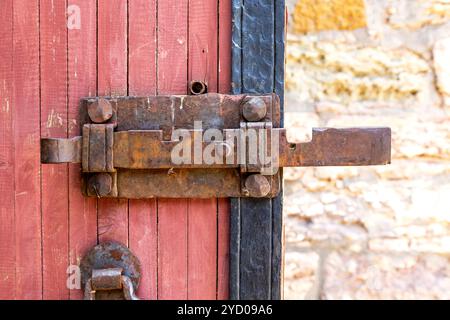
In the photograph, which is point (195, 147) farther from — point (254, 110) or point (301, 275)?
point (301, 275)

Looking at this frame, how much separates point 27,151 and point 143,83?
244mm

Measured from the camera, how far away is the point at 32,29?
807 millimetres

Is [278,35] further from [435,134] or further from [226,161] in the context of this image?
[435,134]

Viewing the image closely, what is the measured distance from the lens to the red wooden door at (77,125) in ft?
2.65

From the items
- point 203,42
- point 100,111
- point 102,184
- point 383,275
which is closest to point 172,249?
point 102,184

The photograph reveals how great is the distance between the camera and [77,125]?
808mm

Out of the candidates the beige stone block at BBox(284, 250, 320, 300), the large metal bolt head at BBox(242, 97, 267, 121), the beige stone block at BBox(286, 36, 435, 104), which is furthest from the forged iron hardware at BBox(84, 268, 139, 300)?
the beige stone block at BBox(286, 36, 435, 104)

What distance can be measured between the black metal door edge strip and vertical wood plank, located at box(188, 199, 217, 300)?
4 cm

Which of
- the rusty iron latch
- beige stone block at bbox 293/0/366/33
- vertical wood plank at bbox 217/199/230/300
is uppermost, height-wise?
beige stone block at bbox 293/0/366/33

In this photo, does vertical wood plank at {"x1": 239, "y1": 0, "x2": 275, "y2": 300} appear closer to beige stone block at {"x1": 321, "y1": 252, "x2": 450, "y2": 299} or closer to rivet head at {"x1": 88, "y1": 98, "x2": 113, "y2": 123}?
rivet head at {"x1": 88, "y1": 98, "x2": 113, "y2": 123}

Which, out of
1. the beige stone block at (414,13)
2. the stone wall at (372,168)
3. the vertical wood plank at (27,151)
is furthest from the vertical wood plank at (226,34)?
the beige stone block at (414,13)

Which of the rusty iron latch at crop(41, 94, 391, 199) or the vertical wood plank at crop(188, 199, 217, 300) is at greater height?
the rusty iron latch at crop(41, 94, 391, 199)

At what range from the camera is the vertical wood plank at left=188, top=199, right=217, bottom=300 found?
0.83 meters

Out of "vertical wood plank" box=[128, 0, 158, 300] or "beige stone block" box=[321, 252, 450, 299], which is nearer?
"vertical wood plank" box=[128, 0, 158, 300]
